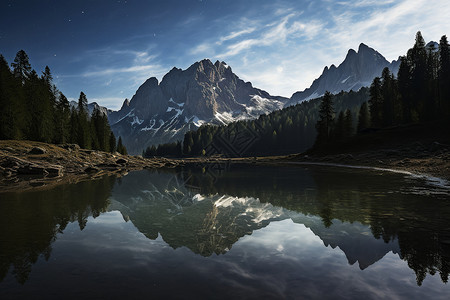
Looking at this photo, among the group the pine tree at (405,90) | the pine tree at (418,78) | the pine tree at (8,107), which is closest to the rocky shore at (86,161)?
the pine tree at (8,107)

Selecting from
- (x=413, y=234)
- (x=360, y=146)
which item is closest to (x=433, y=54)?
(x=360, y=146)

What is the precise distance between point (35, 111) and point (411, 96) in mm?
95872

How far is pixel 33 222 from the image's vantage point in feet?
36.8

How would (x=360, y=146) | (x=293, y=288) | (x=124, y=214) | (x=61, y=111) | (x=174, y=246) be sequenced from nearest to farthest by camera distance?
(x=293, y=288), (x=174, y=246), (x=124, y=214), (x=360, y=146), (x=61, y=111)

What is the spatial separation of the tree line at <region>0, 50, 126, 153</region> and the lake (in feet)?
161

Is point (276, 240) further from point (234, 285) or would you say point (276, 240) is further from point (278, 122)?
point (278, 122)

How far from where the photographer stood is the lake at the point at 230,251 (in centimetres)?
551

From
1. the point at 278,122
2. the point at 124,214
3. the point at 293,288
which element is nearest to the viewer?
the point at 293,288

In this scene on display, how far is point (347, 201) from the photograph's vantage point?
1555cm

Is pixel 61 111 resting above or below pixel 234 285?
above

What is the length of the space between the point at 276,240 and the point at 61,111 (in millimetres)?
75759

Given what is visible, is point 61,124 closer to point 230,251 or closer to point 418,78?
point 230,251

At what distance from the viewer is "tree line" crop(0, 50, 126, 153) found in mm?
51469

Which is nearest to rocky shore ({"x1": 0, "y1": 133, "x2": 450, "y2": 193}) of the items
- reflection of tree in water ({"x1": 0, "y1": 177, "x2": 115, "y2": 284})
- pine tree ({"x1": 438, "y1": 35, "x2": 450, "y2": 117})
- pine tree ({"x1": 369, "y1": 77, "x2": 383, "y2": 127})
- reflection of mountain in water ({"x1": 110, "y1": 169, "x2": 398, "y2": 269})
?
reflection of tree in water ({"x1": 0, "y1": 177, "x2": 115, "y2": 284})
